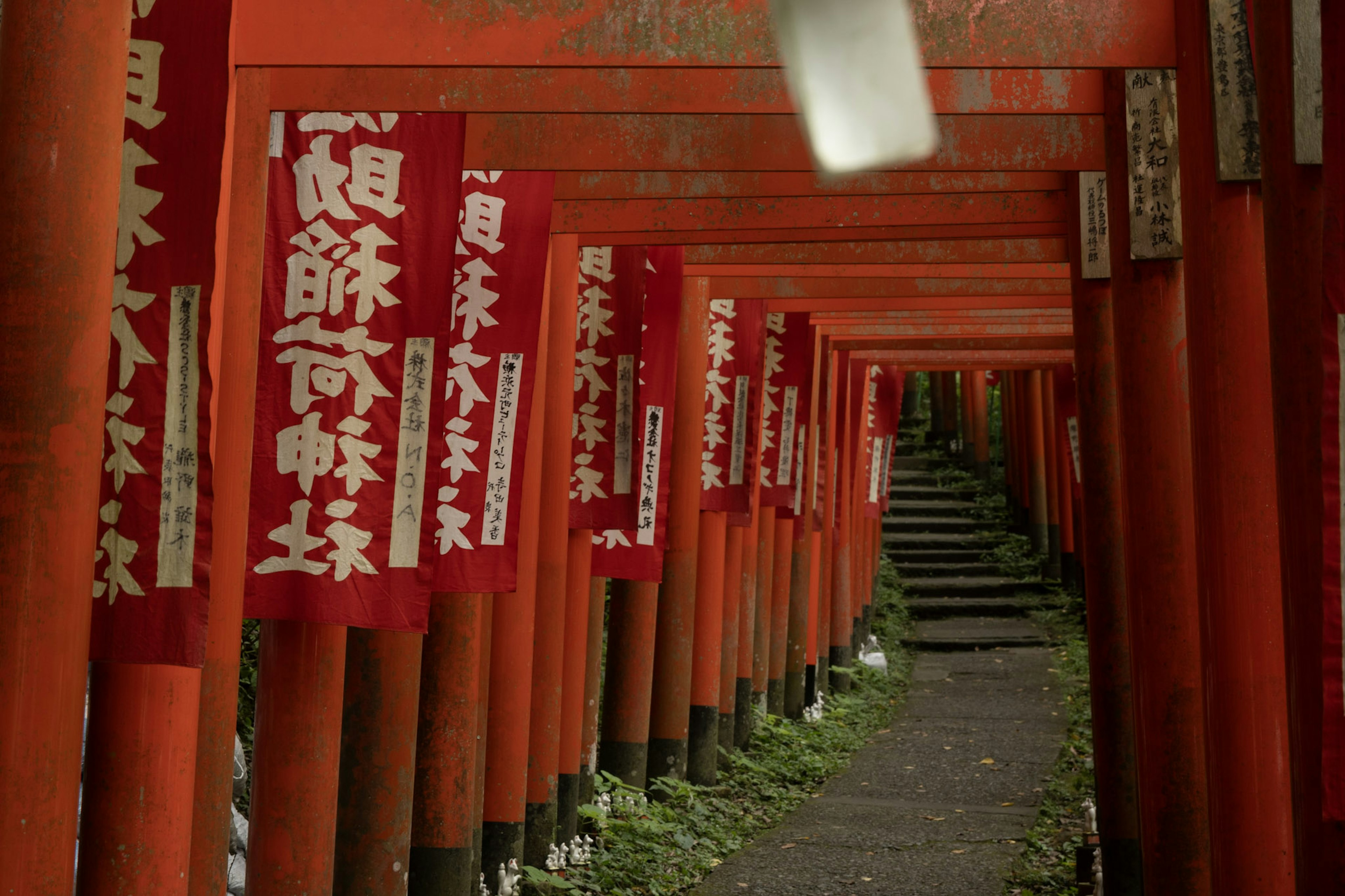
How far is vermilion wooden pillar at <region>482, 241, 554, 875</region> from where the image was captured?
27.7ft

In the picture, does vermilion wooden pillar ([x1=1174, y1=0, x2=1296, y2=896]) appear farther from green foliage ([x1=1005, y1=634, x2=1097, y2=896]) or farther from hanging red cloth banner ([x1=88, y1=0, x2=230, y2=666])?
green foliage ([x1=1005, y1=634, x2=1097, y2=896])

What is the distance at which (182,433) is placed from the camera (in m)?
4.36

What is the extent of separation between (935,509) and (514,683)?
820 inches

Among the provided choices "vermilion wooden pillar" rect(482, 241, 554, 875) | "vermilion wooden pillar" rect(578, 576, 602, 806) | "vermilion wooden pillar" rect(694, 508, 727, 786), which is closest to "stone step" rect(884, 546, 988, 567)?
"vermilion wooden pillar" rect(694, 508, 727, 786)

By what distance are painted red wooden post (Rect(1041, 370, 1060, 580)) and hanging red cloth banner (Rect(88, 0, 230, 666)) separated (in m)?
21.6

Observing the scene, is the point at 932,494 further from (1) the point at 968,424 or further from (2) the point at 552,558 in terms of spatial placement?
(2) the point at 552,558

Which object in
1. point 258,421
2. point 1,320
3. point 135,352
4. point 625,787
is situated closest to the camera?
point 1,320

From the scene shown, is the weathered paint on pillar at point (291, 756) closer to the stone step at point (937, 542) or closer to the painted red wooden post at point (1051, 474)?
the painted red wooden post at point (1051, 474)

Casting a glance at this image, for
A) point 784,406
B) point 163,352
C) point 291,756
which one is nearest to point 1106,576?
point 291,756

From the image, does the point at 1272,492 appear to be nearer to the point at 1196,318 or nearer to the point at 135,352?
the point at 1196,318

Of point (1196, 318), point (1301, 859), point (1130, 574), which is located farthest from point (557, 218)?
point (1301, 859)

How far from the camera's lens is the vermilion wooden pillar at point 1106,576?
810 cm

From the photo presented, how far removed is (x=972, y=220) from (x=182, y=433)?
523cm

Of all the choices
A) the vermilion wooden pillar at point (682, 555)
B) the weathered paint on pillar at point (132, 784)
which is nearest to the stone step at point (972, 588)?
the vermilion wooden pillar at point (682, 555)
